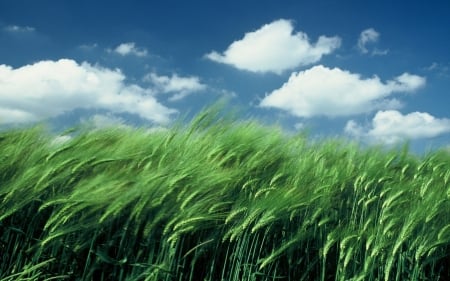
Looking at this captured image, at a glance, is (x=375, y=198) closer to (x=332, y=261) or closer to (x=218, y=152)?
(x=332, y=261)

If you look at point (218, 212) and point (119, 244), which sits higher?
point (218, 212)

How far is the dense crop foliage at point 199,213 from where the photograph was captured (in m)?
2.62

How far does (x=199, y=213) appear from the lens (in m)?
2.65

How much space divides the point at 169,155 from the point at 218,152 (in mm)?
284

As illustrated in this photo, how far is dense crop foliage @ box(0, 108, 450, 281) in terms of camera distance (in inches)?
103

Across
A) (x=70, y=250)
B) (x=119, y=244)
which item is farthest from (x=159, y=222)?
(x=70, y=250)

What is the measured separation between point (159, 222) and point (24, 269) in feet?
2.19

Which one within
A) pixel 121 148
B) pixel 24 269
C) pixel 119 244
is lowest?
pixel 24 269

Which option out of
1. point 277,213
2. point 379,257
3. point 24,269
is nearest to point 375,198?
point 379,257

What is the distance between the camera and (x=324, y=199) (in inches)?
124

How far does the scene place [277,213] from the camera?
2795mm

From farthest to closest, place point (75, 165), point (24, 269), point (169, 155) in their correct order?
1. point (169, 155)
2. point (75, 165)
3. point (24, 269)

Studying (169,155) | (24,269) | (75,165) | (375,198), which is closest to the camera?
(24,269)

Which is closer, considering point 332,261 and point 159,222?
point 159,222
